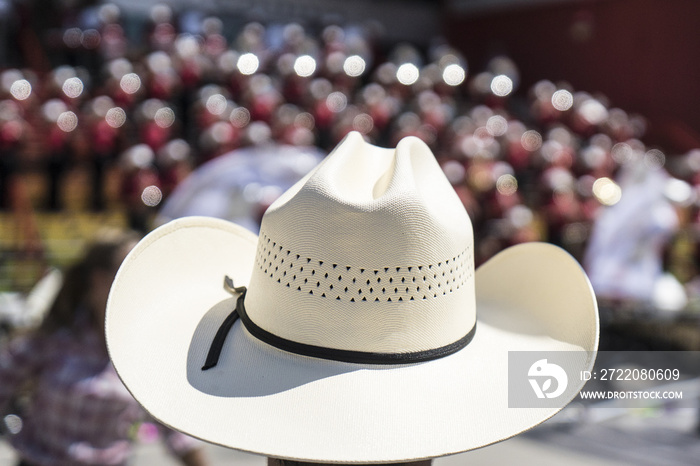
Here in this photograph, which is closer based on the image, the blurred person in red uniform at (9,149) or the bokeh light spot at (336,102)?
the blurred person in red uniform at (9,149)

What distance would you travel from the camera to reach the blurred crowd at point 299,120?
762 cm

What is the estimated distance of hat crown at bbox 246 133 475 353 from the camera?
3.40 feet

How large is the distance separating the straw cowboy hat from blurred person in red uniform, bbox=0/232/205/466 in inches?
38.5

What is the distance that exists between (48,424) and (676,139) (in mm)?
12641

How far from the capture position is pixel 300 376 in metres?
1.04

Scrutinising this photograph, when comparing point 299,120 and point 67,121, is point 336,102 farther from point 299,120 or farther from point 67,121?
point 67,121

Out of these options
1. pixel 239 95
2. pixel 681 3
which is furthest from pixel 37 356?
pixel 681 3

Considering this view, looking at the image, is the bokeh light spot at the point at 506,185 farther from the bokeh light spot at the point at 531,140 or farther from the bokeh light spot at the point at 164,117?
the bokeh light spot at the point at 164,117

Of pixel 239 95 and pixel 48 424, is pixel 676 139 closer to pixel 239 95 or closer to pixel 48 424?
pixel 239 95

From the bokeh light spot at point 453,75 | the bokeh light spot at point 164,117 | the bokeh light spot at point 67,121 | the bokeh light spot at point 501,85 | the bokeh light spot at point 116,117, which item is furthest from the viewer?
the bokeh light spot at point 501,85

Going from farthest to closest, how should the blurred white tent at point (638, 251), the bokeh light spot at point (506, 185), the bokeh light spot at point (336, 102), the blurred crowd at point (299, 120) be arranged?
1. the bokeh light spot at point (336, 102)
2. the bokeh light spot at point (506, 185)
3. the blurred crowd at point (299, 120)
4. the blurred white tent at point (638, 251)

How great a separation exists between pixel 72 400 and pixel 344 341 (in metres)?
1.30

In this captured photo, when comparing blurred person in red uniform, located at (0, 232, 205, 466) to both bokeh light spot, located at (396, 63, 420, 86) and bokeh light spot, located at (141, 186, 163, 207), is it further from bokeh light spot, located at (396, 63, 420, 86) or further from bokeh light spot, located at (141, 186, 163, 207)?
bokeh light spot, located at (396, 63, 420, 86)

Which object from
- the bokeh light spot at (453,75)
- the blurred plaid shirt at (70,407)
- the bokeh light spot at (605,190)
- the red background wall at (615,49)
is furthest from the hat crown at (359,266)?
the red background wall at (615,49)
